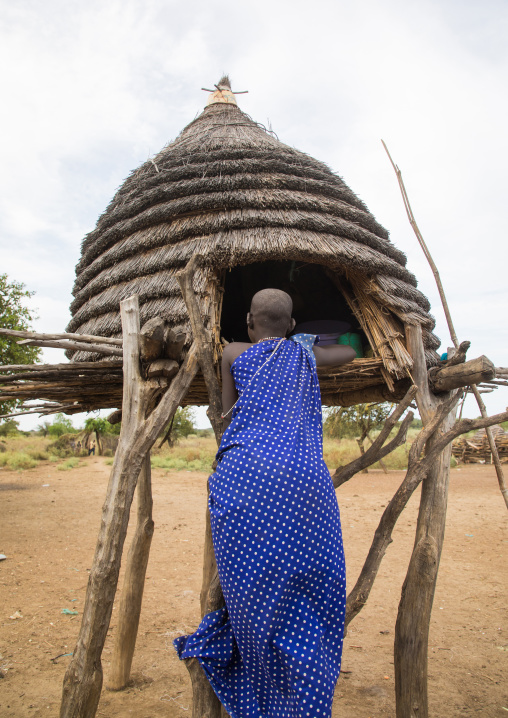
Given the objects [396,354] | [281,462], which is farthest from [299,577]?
[396,354]

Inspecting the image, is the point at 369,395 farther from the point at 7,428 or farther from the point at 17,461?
the point at 7,428

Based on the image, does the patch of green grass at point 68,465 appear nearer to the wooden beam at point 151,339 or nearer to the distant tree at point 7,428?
the distant tree at point 7,428

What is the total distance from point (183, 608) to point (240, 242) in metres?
4.85

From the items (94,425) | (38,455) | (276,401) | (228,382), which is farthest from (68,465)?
(276,401)

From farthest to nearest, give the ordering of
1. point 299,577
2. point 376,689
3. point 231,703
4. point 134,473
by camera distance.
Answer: point 376,689 → point 134,473 → point 231,703 → point 299,577

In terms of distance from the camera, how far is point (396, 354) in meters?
3.47

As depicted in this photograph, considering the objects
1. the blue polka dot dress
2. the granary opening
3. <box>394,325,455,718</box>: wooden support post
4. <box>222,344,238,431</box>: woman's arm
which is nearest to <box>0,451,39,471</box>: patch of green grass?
the granary opening

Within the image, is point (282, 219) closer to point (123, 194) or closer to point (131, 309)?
point (131, 309)

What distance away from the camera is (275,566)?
1.72 m

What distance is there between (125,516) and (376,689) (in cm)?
313

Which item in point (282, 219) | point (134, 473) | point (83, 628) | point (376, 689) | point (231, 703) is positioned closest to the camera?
point (231, 703)

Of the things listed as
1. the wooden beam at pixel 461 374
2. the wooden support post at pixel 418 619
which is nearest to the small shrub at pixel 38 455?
the wooden support post at pixel 418 619

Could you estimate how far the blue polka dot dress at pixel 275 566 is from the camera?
171 cm

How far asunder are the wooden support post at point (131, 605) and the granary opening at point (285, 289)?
2078mm
